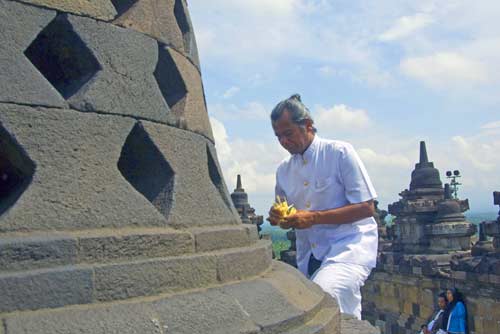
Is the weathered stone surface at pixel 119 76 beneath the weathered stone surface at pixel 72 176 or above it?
above

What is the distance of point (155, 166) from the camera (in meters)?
2.92

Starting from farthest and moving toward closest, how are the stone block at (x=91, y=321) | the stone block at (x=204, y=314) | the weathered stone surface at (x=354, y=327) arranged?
the weathered stone surface at (x=354, y=327)
the stone block at (x=204, y=314)
the stone block at (x=91, y=321)

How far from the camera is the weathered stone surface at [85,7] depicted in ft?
8.80

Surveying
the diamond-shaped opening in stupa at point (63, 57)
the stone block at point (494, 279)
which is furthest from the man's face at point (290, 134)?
the stone block at point (494, 279)

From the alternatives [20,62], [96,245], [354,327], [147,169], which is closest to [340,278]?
[354,327]

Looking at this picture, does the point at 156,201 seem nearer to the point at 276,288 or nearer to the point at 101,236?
the point at 101,236

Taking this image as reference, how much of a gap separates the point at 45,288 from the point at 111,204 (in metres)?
0.47

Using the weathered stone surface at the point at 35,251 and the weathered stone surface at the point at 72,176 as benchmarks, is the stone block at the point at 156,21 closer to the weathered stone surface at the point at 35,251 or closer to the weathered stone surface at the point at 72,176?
the weathered stone surface at the point at 72,176

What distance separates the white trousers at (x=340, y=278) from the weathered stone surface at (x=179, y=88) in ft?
3.17

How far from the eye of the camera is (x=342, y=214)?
3.34 metres

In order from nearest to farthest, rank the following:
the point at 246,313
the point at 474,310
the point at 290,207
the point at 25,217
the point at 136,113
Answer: the point at 25,217 → the point at 246,313 → the point at 136,113 → the point at 290,207 → the point at 474,310

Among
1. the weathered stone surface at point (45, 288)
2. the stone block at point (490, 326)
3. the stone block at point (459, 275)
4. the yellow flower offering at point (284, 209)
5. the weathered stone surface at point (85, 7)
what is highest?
the weathered stone surface at point (85, 7)

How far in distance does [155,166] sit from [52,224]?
644 mm

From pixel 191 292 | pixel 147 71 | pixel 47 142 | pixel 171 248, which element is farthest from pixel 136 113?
pixel 191 292
